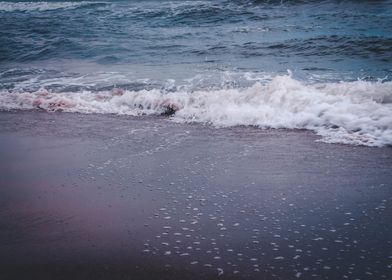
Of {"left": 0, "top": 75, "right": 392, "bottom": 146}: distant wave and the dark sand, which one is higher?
{"left": 0, "top": 75, "right": 392, "bottom": 146}: distant wave

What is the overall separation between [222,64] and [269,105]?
14.5ft

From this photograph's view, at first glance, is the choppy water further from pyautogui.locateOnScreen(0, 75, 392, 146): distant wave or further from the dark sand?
the dark sand

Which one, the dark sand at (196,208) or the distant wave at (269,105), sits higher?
the distant wave at (269,105)

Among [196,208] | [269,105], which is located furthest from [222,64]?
[196,208]

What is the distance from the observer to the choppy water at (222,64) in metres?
6.48

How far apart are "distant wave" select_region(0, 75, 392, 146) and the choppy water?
0.06 feet

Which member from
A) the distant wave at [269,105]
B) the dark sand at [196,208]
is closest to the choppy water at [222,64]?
the distant wave at [269,105]

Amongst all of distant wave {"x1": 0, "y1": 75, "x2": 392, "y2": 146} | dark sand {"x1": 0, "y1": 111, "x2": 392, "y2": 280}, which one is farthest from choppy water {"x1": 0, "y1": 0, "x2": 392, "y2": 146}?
dark sand {"x1": 0, "y1": 111, "x2": 392, "y2": 280}

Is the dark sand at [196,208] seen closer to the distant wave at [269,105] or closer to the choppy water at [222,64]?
the distant wave at [269,105]

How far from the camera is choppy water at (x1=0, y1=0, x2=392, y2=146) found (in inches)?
255

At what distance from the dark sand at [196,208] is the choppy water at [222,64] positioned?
102 cm

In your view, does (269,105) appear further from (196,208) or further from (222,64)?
(222,64)

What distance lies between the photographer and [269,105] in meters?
6.75

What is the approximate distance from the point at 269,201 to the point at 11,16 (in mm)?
24498
